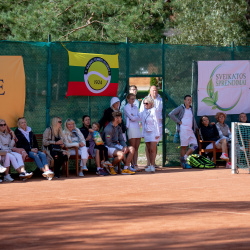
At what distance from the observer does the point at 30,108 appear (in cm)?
1370

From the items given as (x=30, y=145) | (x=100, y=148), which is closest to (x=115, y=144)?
(x=100, y=148)

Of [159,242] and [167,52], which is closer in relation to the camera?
[159,242]

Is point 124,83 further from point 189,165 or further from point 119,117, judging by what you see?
point 189,165

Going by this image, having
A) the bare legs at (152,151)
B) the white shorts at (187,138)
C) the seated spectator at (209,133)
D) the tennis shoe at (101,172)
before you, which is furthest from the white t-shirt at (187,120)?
the tennis shoe at (101,172)

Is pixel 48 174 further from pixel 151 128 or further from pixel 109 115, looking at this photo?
pixel 151 128

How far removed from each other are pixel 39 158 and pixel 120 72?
328 cm

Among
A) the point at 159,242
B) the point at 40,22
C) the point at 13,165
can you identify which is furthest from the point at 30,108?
the point at 40,22

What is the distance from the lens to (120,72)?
15.0m

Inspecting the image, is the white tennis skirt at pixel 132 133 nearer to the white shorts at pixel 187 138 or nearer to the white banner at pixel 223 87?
the white shorts at pixel 187 138

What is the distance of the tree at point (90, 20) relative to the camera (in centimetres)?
2453

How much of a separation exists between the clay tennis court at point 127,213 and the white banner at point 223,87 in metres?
3.76

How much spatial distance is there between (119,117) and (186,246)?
7896 millimetres

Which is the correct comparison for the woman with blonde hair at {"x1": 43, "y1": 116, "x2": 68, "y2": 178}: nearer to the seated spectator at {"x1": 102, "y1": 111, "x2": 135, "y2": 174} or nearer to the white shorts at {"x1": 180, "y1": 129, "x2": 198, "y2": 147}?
the seated spectator at {"x1": 102, "y1": 111, "x2": 135, "y2": 174}

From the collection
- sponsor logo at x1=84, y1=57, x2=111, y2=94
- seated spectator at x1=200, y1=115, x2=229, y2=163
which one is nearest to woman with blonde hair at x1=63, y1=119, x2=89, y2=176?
sponsor logo at x1=84, y1=57, x2=111, y2=94
